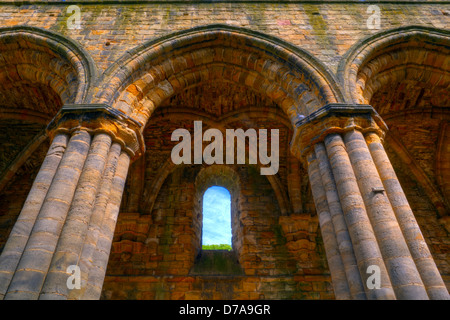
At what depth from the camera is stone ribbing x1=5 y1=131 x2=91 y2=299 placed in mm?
3027

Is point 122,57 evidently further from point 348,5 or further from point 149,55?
point 348,5

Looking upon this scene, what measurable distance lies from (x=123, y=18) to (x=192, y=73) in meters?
1.94

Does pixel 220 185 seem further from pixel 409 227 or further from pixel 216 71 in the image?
pixel 409 227

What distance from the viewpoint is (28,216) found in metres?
3.56

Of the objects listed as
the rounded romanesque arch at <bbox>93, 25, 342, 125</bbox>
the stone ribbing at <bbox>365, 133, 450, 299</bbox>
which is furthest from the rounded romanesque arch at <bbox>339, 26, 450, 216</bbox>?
the stone ribbing at <bbox>365, 133, 450, 299</bbox>

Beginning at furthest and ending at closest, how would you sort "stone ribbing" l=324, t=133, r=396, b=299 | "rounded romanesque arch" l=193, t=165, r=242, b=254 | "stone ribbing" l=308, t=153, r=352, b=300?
"rounded romanesque arch" l=193, t=165, r=242, b=254, "stone ribbing" l=308, t=153, r=352, b=300, "stone ribbing" l=324, t=133, r=396, b=299

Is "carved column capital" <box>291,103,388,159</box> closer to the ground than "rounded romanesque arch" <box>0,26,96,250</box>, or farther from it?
closer to the ground

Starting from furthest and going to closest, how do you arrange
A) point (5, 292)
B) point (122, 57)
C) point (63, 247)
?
point (122, 57) → point (63, 247) → point (5, 292)

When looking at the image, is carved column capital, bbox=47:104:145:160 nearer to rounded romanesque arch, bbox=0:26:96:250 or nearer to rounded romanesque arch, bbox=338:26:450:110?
rounded romanesque arch, bbox=0:26:96:250

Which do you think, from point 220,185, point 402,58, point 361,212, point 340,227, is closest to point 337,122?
point 361,212

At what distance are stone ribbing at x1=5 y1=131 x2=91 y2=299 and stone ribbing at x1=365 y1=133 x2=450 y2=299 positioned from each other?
12.2 ft

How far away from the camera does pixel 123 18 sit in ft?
21.3

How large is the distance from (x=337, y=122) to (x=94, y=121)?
332 centimetres
